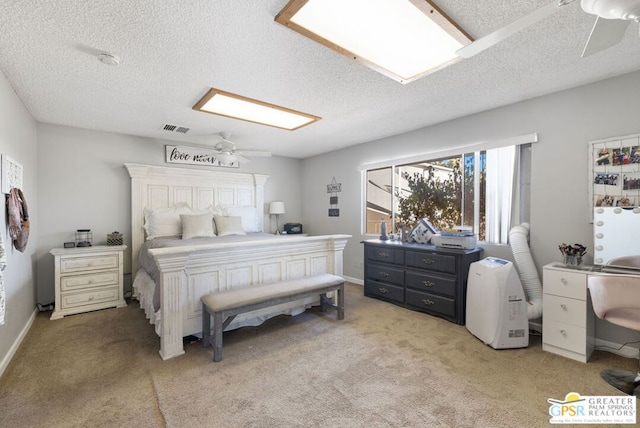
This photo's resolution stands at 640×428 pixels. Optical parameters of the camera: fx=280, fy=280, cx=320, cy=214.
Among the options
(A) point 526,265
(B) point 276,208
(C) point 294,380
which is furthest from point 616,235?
(B) point 276,208

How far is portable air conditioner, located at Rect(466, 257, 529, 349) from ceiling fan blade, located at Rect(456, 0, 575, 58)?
2.00 metres

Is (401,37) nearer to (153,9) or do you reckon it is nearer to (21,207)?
(153,9)

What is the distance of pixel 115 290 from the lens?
3.62 metres

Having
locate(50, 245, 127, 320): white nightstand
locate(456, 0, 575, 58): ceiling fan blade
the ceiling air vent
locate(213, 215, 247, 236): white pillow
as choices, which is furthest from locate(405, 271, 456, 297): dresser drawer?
locate(50, 245, 127, 320): white nightstand

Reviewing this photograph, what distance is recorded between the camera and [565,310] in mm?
2342

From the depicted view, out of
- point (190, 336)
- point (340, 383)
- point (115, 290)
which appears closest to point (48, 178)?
point (115, 290)

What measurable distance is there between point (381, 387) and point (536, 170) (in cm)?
261

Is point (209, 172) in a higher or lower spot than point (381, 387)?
higher

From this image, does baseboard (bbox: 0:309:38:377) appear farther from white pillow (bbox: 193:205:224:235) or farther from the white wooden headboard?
white pillow (bbox: 193:205:224:235)

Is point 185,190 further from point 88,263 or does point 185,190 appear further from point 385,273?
point 385,273

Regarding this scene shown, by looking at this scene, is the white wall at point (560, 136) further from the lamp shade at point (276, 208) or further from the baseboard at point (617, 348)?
the lamp shade at point (276, 208)

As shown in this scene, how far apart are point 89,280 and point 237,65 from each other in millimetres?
3215

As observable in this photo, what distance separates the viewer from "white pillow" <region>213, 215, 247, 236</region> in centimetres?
431

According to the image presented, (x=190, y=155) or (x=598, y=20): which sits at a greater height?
(x=190, y=155)
